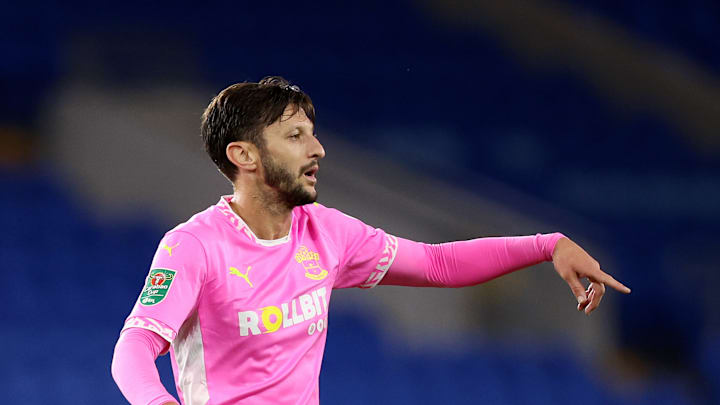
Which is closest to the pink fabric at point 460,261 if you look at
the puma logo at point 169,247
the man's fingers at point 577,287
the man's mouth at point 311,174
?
the man's fingers at point 577,287

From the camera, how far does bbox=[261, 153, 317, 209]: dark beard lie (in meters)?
1.57

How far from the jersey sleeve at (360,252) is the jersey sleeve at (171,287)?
1.11ft

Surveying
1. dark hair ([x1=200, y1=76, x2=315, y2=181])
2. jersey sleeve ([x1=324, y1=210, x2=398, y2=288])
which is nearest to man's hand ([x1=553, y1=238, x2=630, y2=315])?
jersey sleeve ([x1=324, y1=210, x2=398, y2=288])

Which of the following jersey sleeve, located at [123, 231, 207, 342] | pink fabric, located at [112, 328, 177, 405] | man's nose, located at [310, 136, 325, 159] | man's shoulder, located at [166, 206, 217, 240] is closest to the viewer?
pink fabric, located at [112, 328, 177, 405]

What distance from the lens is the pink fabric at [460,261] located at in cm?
170

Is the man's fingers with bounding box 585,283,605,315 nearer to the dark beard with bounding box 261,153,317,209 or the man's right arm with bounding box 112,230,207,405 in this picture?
the dark beard with bounding box 261,153,317,209

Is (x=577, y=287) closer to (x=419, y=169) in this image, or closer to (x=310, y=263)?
(x=310, y=263)

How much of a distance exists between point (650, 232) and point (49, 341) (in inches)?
110

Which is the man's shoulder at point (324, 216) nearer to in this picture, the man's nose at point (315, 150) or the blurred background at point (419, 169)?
the man's nose at point (315, 150)

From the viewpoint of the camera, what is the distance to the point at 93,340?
379 centimetres

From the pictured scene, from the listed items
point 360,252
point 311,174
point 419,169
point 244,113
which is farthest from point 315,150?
point 419,169

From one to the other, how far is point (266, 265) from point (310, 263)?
0.34 feet

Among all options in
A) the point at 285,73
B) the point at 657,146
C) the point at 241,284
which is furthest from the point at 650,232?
the point at 241,284

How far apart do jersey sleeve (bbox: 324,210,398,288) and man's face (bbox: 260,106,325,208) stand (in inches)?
5.9
